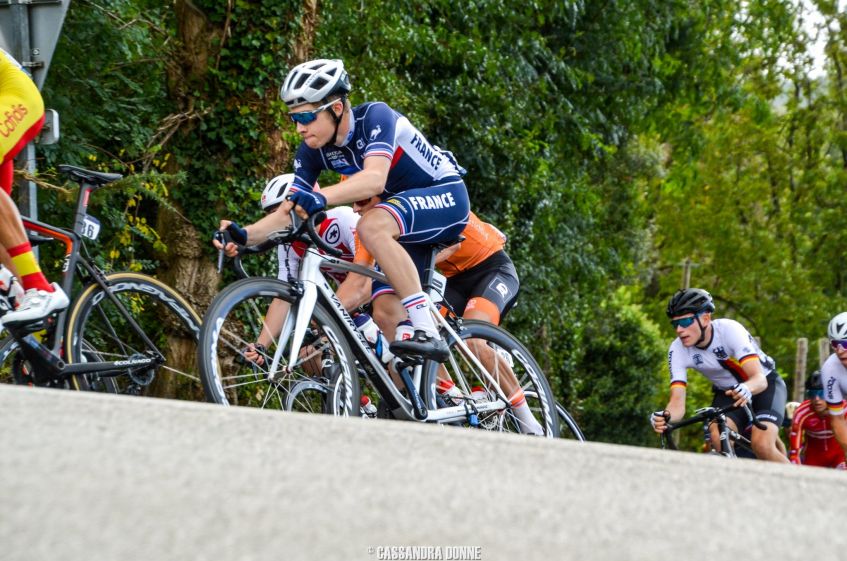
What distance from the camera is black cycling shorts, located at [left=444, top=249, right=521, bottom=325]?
569cm

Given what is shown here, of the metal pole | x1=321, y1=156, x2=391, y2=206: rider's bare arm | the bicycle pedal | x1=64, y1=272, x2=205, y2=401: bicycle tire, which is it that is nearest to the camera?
the bicycle pedal

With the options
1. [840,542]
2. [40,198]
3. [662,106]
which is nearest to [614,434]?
[662,106]

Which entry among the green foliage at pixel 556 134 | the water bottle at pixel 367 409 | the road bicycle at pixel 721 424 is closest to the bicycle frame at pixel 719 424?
the road bicycle at pixel 721 424

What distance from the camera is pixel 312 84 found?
14.5ft

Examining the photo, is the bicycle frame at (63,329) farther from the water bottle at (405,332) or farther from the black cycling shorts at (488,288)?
the black cycling shorts at (488,288)

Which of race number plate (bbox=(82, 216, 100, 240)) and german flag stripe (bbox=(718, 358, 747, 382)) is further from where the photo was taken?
german flag stripe (bbox=(718, 358, 747, 382))

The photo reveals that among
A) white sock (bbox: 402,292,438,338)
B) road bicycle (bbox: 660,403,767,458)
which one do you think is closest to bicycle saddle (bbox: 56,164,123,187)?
white sock (bbox: 402,292,438,338)

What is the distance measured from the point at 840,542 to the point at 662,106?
1709cm

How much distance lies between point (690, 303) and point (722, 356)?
1.58 ft

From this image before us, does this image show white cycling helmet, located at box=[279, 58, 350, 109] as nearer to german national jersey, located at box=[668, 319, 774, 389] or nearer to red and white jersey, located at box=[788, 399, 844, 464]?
german national jersey, located at box=[668, 319, 774, 389]

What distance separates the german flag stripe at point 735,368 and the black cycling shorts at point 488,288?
7.53 feet

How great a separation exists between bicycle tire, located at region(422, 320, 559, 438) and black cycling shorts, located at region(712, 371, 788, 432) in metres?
2.41

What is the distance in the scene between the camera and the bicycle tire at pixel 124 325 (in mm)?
4043

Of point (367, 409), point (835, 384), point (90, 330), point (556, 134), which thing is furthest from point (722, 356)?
point (556, 134)
